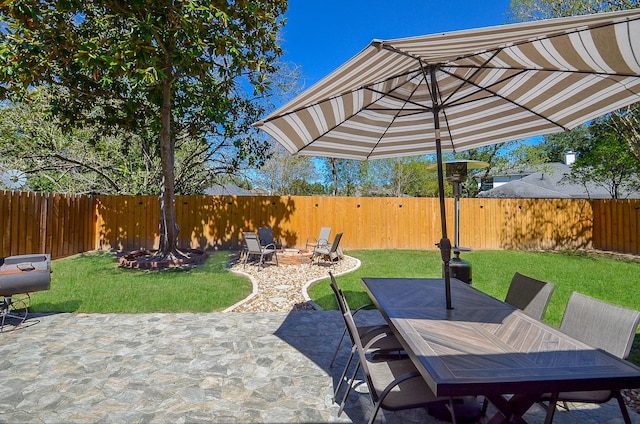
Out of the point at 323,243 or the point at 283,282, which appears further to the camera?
the point at 323,243

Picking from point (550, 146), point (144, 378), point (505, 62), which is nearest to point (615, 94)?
point (505, 62)

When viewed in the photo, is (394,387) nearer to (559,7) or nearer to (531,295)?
(531,295)

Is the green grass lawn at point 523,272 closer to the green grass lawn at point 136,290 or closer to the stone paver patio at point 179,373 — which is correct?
the stone paver patio at point 179,373

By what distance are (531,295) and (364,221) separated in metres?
8.99

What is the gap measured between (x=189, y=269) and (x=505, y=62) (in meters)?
7.78

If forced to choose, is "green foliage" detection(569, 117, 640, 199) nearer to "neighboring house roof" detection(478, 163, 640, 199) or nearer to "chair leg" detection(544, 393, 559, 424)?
"neighboring house roof" detection(478, 163, 640, 199)

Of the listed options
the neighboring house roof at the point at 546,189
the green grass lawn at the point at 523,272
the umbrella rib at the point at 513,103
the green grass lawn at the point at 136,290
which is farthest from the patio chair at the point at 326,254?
the neighboring house roof at the point at 546,189

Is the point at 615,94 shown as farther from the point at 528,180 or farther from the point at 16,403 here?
the point at 528,180

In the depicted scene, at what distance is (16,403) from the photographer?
8.22 ft

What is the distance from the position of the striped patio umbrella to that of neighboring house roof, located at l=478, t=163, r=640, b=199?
1592 centimetres

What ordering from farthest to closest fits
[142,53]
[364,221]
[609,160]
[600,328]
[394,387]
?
1. [609,160]
2. [364,221]
3. [142,53]
4. [600,328]
5. [394,387]

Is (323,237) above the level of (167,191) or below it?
below

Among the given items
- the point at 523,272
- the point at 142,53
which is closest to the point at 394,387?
the point at 142,53

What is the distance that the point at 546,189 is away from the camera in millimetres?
18219
